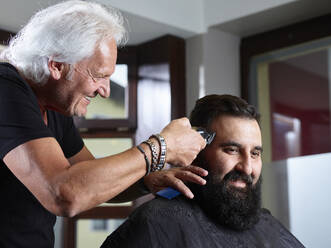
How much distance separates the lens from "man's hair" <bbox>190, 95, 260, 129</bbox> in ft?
6.83

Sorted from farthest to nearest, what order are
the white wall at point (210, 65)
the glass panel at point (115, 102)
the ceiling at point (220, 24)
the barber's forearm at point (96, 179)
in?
the glass panel at point (115, 102) → the white wall at point (210, 65) → the ceiling at point (220, 24) → the barber's forearm at point (96, 179)

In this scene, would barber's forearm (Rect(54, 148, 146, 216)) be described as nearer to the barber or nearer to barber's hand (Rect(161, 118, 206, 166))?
the barber

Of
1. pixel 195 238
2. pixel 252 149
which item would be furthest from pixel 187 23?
pixel 195 238

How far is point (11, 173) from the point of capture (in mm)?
1597

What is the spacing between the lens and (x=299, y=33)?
323 cm

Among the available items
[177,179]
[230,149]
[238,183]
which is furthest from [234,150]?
[177,179]

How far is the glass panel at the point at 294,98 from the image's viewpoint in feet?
10.2

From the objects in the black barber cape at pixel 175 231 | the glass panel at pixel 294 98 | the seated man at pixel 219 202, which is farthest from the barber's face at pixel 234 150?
the glass panel at pixel 294 98

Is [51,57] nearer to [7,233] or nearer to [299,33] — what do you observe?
[7,233]

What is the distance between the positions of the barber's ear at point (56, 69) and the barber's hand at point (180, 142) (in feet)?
1.25

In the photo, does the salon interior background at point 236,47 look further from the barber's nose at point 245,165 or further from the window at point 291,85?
the barber's nose at point 245,165

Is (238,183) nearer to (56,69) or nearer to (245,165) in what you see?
(245,165)

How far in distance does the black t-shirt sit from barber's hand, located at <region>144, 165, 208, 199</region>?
43 centimetres

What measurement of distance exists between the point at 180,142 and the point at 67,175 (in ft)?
1.20
